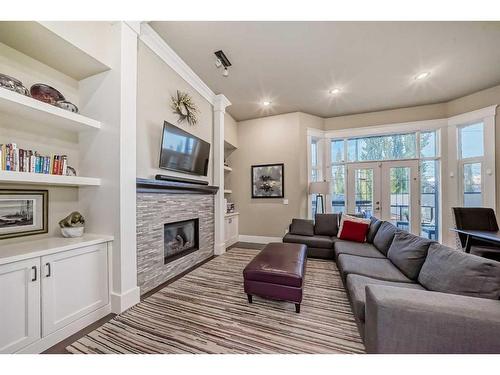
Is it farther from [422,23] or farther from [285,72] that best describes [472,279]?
[285,72]

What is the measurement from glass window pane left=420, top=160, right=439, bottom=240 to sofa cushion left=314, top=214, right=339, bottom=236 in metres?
2.37

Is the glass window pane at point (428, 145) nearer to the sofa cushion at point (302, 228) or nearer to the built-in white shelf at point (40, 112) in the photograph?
the sofa cushion at point (302, 228)

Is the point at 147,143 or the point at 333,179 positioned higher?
the point at 147,143

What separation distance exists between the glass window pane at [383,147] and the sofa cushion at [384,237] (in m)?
2.53

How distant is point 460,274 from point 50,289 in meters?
3.10

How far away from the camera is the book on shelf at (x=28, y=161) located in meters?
1.54

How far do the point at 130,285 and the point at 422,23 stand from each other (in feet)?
14.6

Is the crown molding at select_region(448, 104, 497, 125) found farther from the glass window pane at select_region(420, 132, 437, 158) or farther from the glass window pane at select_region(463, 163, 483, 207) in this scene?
the glass window pane at select_region(463, 163, 483, 207)

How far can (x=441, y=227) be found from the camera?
4570mm

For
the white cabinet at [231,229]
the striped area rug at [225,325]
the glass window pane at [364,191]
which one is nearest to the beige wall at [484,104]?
the glass window pane at [364,191]

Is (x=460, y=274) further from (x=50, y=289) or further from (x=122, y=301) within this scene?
(x=50, y=289)

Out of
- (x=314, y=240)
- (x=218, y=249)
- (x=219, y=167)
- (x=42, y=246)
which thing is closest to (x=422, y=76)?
(x=314, y=240)

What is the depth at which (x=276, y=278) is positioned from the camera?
81.4 inches
